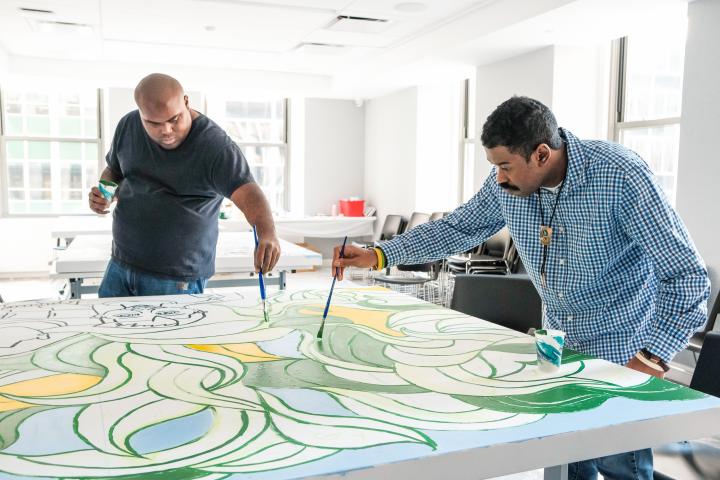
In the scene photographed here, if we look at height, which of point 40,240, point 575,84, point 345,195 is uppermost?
point 575,84

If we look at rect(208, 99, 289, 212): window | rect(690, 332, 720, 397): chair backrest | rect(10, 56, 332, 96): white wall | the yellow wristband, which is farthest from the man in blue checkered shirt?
rect(208, 99, 289, 212): window

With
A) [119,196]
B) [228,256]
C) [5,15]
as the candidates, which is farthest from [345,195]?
[119,196]

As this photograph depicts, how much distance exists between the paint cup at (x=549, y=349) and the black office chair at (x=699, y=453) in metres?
0.51

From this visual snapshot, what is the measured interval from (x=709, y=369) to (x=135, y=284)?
194 centimetres

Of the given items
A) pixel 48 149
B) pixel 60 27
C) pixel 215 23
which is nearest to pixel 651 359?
pixel 215 23

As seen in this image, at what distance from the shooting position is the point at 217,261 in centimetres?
346

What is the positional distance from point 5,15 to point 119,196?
158 inches

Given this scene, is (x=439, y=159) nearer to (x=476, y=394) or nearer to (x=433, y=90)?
(x=433, y=90)

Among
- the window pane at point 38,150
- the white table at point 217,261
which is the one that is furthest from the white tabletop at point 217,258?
the window pane at point 38,150

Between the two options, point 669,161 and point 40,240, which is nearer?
point 669,161

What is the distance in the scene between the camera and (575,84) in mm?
5176

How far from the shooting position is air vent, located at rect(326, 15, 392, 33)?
5.43 m

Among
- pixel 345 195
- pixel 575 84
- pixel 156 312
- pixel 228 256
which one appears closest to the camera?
pixel 156 312

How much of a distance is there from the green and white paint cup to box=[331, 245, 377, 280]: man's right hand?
39.0 inches
